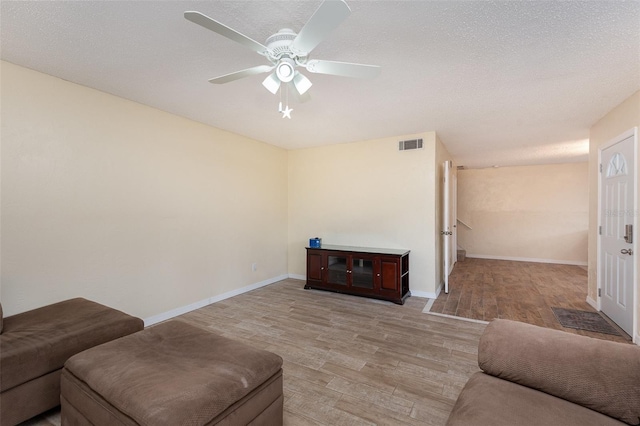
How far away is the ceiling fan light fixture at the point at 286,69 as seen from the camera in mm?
1704

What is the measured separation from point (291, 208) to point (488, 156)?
14.4 feet

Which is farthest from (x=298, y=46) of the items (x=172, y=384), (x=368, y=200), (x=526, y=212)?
(x=526, y=212)

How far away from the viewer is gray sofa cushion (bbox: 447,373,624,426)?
1074 millimetres

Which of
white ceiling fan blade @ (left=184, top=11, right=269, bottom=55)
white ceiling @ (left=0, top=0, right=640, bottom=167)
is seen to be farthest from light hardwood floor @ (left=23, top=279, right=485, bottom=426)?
white ceiling @ (left=0, top=0, right=640, bottom=167)

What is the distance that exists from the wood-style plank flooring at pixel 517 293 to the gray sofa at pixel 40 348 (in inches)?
140

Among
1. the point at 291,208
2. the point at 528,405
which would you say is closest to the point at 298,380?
Result: the point at 528,405

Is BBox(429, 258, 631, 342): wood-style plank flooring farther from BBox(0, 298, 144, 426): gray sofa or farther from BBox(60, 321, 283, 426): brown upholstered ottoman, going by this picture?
BBox(0, 298, 144, 426): gray sofa

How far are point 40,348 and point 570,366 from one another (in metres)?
2.87

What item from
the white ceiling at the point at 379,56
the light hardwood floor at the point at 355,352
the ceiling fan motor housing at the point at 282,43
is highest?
the white ceiling at the point at 379,56

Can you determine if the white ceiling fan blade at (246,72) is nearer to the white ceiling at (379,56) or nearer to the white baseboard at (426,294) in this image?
the white ceiling at (379,56)

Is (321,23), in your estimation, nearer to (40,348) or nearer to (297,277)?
(40,348)

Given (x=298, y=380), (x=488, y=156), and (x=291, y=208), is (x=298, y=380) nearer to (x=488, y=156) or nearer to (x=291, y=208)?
(x=291, y=208)

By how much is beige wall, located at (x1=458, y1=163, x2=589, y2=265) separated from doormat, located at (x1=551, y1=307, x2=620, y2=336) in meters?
4.28

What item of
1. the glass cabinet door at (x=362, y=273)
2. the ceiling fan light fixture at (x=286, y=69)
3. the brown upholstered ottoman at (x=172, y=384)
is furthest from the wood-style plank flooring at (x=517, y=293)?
the ceiling fan light fixture at (x=286, y=69)
